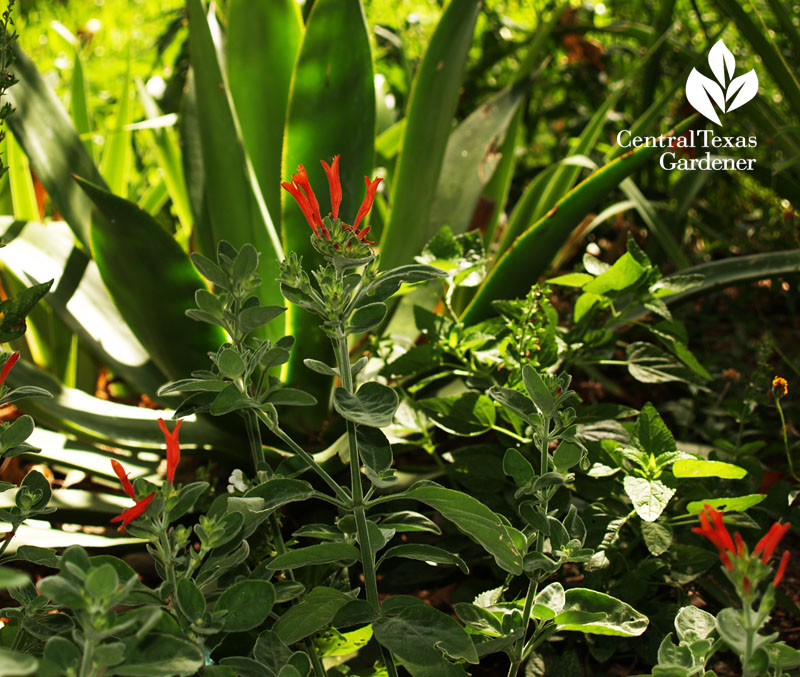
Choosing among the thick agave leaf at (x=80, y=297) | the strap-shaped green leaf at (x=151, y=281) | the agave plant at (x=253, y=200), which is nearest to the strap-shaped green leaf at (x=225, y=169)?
the agave plant at (x=253, y=200)

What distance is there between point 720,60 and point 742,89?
0.07 meters

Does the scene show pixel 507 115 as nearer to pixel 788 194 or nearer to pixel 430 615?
pixel 788 194

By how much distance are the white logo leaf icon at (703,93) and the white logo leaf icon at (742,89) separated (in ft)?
0.05

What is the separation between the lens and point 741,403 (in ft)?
3.67

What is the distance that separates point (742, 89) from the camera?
1305 mm

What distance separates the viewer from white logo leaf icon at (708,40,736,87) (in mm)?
1296

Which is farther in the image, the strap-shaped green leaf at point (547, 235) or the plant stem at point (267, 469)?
the strap-shaped green leaf at point (547, 235)

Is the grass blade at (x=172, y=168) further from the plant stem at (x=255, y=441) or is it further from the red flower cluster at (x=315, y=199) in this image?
the red flower cluster at (x=315, y=199)

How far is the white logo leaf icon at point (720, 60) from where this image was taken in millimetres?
1296

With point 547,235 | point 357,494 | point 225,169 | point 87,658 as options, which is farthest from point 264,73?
point 87,658

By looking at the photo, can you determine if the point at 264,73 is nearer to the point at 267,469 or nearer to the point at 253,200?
the point at 253,200

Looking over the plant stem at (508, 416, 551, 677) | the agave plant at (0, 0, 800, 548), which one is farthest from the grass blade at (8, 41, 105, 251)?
the plant stem at (508, 416, 551, 677)

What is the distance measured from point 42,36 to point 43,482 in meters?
2.64

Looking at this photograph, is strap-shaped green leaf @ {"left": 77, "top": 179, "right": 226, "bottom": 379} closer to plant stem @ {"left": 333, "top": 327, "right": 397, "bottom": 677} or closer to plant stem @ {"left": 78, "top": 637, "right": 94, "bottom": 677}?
plant stem @ {"left": 333, "top": 327, "right": 397, "bottom": 677}
